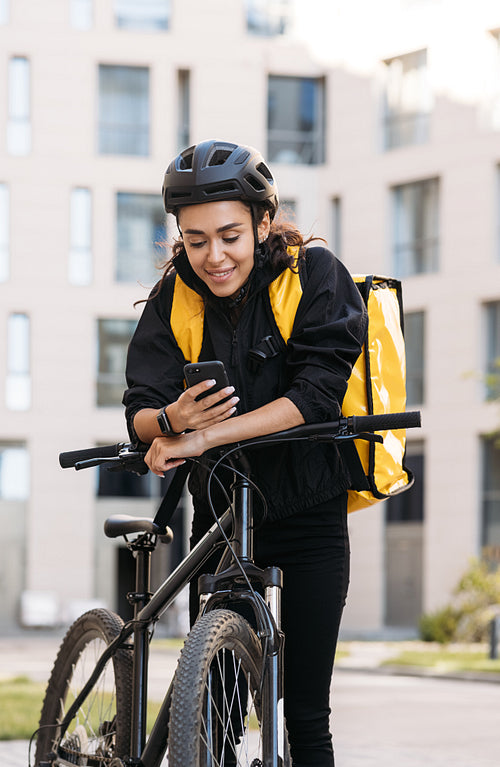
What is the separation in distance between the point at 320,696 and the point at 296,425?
0.74 meters

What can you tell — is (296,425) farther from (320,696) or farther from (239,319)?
(320,696)

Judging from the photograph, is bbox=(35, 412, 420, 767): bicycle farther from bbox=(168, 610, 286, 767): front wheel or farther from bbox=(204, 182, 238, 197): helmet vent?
bbox=(204, 182, 238, 197): helmet vent

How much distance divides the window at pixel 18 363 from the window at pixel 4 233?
1.12 m

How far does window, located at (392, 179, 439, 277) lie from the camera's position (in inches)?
1271

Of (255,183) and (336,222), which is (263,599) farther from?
(336,222)

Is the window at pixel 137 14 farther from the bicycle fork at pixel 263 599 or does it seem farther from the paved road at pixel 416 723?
the bicycle fork at pixel 263 599

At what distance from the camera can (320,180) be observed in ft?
115

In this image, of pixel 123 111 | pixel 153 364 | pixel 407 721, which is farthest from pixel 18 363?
pixel 153 364

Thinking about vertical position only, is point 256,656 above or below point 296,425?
below

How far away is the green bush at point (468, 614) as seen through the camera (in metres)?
26.3

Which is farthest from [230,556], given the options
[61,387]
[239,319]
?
[61,387]

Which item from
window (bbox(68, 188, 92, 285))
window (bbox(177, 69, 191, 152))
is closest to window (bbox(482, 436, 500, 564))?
window (bbox(68, 188, 92, 285))

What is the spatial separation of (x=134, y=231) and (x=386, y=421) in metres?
31.5

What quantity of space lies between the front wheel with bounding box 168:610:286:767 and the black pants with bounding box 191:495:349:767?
18cm
